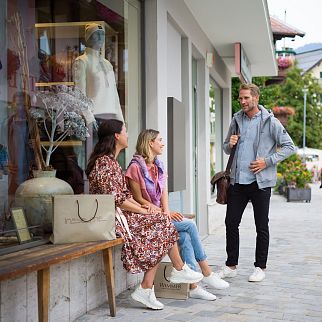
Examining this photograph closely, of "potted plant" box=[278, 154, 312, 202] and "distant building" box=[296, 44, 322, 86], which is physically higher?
"distant building" box=[296, 44, 322, 86]

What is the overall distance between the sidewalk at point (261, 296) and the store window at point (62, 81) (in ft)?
3.83

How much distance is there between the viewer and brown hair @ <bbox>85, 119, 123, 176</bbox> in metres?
4.41

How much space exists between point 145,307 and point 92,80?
2.12 metres

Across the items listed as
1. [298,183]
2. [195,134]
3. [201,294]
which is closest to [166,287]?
[201,294]

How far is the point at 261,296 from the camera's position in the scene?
15.8 feet

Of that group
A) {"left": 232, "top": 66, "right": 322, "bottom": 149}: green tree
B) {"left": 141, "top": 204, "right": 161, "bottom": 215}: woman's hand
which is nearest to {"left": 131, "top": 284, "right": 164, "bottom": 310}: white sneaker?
{"left": 141, "top": 204, "right": 161, "bottom": 215}: woman's hand

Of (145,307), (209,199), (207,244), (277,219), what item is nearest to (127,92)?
(145,307)

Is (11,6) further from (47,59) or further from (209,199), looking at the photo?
(209,199)

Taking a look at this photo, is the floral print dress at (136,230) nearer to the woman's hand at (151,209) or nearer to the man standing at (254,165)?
the woman's hand at (151,209)

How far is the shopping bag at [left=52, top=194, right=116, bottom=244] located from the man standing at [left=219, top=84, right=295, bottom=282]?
74.5 inches

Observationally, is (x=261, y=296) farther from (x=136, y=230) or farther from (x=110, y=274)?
(x=110, y=274)

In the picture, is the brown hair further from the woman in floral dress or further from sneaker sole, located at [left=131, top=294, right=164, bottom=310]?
sneaker sole, located at [left=131, top=294, right=164, bottom=310]

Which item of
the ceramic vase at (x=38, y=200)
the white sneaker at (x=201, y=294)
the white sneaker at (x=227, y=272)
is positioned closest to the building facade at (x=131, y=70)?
the ceramic vase at (x=38, y=200)

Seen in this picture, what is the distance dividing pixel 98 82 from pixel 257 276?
7.75ft
